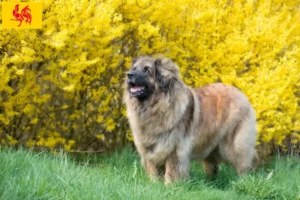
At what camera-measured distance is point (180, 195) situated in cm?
549

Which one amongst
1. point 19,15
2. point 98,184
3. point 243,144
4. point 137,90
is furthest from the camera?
point 243,144

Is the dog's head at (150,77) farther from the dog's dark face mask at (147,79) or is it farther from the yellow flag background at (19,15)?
the yellow flag background at (19,15)

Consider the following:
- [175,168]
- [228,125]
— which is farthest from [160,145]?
[228,125]

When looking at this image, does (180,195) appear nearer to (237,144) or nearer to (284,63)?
(237,144)

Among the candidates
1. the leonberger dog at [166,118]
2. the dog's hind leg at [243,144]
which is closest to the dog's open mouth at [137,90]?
the leonberger dog at [166,118]

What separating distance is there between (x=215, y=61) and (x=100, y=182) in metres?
2.98

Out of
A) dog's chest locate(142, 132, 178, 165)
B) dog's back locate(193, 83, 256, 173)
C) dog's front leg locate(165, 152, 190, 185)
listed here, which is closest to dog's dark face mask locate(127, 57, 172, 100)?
dog's chest locate(142, 132, 178, 165)

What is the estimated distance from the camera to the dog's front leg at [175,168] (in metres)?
6.28

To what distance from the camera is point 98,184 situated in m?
5.11

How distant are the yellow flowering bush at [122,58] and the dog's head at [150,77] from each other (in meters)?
Answer: 0.54

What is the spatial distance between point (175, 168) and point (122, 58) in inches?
80.3

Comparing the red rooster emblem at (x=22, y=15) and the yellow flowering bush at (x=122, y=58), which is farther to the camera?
the yellow flowering bush at (x=122, y=58)

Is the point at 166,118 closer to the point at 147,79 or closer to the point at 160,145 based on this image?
the point at 160,145

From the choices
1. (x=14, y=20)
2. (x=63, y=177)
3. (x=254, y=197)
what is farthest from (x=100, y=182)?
(x=14, y=20)
